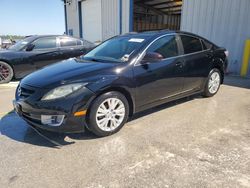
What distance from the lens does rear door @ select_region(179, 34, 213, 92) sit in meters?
4.11

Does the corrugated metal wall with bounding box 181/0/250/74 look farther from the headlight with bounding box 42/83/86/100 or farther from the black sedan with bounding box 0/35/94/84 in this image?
the headlight with bounding box 42/83/86/100

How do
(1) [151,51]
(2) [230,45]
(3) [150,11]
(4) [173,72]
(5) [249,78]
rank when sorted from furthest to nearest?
(3) [150,11] → (2) [230,45] → (5) [249,78] → (4) [173,72] → (1) [151,51]

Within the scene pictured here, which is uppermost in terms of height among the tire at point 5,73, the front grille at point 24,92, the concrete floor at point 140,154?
the front grille at point 24,92

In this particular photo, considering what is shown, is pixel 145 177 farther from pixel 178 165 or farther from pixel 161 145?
pixel 161 145

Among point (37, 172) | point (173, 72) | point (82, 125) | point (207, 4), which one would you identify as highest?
point (207, 4)

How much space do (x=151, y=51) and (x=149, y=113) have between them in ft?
3.73

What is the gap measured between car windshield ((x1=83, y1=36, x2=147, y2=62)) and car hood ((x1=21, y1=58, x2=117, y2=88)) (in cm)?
28

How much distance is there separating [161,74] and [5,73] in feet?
16.3

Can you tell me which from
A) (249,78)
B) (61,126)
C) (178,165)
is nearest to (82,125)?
(61,126)

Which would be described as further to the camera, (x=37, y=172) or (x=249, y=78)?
(x=249, y=78)

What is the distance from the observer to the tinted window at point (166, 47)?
11.9 feet

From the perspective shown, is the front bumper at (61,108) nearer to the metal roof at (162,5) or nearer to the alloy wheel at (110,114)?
the alloy wheel at (110,114)

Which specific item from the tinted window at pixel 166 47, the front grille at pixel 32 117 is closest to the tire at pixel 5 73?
the front grille at pixel 32 117

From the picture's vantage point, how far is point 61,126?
278 centimetres
